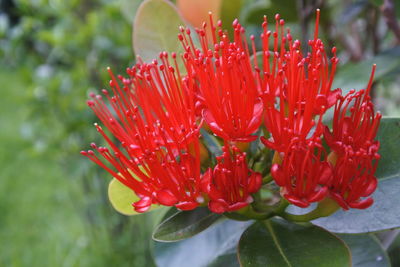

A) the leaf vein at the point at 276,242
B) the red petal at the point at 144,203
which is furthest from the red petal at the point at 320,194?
the red petal at the point at 144,203

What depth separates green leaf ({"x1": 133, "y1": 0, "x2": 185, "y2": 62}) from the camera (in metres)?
0.86

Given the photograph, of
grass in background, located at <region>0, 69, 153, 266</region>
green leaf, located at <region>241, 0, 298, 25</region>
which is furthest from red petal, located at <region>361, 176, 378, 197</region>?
grass in background, located at <region>0, 69, 153, 266</region>

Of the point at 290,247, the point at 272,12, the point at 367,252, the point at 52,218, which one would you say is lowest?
the point at 52,218

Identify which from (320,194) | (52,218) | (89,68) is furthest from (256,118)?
(52,218)

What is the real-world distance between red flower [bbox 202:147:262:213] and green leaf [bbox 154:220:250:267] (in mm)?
181

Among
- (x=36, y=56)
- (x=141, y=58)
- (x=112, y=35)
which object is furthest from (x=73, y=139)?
(x=141, y=58)

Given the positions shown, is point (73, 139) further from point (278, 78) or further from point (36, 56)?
point (278, 78)

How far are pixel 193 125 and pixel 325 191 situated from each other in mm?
183

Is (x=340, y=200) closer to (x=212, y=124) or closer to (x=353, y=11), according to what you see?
(x=212, y=124)

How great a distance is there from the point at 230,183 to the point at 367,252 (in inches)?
10.5

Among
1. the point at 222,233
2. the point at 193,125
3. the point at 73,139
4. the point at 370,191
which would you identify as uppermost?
the point at 193,125

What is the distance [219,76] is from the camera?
2.12 feet

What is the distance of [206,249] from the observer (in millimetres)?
849

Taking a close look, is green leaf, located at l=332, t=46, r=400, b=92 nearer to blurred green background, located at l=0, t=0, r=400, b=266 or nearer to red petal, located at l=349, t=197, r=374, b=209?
blurred green background, located at l=0, t=0, r=400, b=266
